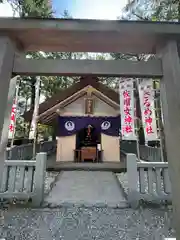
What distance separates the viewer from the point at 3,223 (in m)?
3.06

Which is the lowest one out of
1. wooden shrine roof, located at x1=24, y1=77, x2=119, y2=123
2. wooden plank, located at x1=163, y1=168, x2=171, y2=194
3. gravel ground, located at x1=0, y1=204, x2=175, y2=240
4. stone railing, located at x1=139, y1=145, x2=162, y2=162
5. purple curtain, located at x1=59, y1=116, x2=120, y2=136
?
gravel ground, located at x1=0, y1=204, x2=175, y2=240

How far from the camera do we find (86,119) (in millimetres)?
10711

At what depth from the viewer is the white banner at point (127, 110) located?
6.95 metres

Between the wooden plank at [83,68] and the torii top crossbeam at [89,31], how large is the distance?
1.05 ft

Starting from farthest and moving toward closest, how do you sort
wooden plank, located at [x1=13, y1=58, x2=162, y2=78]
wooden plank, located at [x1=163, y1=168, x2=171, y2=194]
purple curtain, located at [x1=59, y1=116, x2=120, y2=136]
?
purple curtain, located at [x1=59, y1=116, x2=120, y2=136] → wooden plank, located at [x1=163, y1=168, x2=171, y2=194] → wooden plank, located at [x1=13, y1=58, x2=162, y2=78]

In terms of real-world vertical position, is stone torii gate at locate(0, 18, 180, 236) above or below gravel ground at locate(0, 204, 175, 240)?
above

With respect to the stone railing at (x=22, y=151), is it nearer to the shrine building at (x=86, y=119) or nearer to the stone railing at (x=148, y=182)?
the shrine building at (x=86, y=119)

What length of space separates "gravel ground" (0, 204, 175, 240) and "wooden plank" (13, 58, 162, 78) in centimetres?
226

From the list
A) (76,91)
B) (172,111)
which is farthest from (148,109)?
(76,91)

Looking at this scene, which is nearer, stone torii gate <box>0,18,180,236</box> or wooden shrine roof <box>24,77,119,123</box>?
stone torii gate <box>0,18,180,236</box>

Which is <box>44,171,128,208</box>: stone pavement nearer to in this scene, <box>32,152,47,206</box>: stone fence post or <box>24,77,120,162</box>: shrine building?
<box>32,152,47,206</box>: stone fence post

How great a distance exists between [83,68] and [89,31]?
44 cm

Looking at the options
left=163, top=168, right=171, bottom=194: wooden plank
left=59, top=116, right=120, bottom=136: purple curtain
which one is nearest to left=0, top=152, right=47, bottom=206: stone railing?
left=163, top=168, right=171, bottom=194: wooden plank

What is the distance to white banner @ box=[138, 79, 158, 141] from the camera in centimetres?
607
